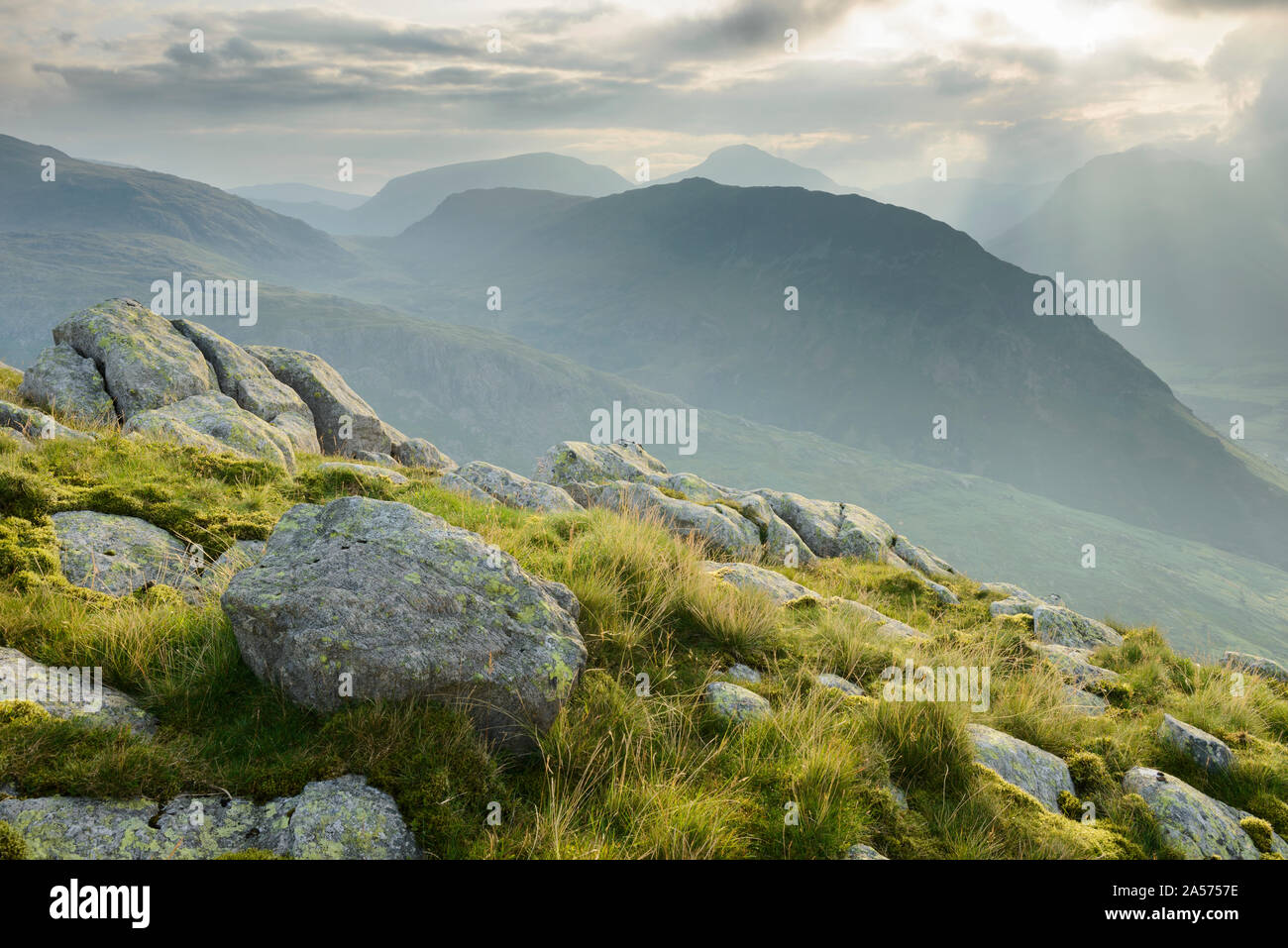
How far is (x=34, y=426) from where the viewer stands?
42.4 ft

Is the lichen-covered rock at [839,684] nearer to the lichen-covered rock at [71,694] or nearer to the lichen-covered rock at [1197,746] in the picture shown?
the lichen-covered rock at [1197,746]

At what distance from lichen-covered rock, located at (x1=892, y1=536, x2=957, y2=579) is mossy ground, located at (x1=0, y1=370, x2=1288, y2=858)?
1447 centimetres

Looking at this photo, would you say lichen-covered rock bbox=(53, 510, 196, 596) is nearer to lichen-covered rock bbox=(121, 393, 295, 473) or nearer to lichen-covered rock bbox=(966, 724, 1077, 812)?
lichen-covered rock bbox=(121, 393, 295, 473)

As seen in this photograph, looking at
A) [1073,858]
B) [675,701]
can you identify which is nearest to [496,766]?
[675,701]

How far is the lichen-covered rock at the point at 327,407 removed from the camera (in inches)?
1032

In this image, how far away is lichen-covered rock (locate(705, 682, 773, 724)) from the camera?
6.83 m

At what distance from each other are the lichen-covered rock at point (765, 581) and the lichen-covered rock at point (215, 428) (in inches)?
405

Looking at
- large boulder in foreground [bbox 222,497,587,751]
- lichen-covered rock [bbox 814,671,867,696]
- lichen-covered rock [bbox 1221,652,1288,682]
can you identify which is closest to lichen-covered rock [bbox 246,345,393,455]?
large boulder in foreground [bbox 222,497,587,751]

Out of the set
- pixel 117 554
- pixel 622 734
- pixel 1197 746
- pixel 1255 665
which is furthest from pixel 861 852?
pixel 1255 665

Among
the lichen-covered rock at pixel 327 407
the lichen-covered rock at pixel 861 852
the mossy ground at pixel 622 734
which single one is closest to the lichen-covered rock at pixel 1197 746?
the mossy ground at pixel 622 734

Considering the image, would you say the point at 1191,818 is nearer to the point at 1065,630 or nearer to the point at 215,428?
the point at 1065,630

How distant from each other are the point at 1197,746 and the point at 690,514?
12.3 meters

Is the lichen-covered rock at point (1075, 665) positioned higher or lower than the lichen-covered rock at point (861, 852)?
lower
